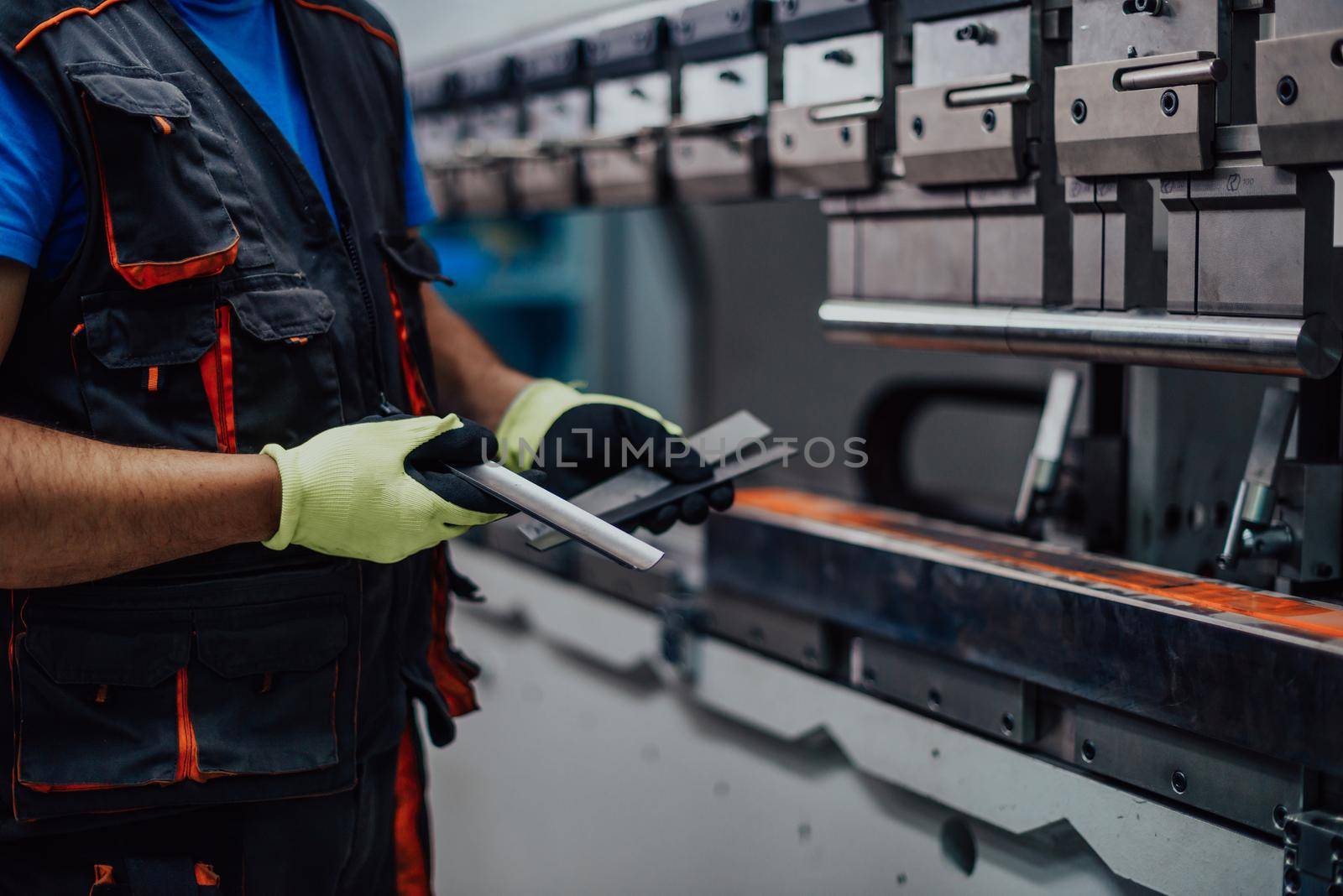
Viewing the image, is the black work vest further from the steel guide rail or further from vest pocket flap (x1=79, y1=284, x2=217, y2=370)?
the steel guide rail

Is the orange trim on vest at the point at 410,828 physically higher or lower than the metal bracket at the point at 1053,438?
lower

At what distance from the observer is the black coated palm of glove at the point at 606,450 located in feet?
4.26

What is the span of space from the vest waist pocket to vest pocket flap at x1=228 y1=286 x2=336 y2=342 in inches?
9.0

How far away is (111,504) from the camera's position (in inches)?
40.9

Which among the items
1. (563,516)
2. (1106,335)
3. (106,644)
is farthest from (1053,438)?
(106,644)

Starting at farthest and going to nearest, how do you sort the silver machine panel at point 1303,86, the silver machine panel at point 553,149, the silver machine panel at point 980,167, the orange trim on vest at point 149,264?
the silver machine panel at point 553,149
the silver machine panel at point 980,167
the orange trim on vest at point 149,264
the silver machine panel at point 1303,86

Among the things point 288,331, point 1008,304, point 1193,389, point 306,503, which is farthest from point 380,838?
point 1193,389

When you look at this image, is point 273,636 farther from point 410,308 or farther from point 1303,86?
point 1303,86

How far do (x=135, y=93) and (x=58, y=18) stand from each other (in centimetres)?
9

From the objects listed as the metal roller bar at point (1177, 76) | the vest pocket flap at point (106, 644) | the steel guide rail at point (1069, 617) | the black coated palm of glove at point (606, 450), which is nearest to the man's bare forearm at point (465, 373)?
the black coated palm of glove at point (606, 450)

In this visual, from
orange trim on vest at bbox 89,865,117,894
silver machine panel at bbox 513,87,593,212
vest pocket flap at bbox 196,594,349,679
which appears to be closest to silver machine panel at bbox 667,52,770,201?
silver machine panel at bbox 513,87,593,212

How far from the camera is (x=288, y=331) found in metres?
1.16

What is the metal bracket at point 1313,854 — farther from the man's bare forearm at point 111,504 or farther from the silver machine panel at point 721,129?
the silver machine panel at point 721,129

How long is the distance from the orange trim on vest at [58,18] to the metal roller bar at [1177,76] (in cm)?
92
